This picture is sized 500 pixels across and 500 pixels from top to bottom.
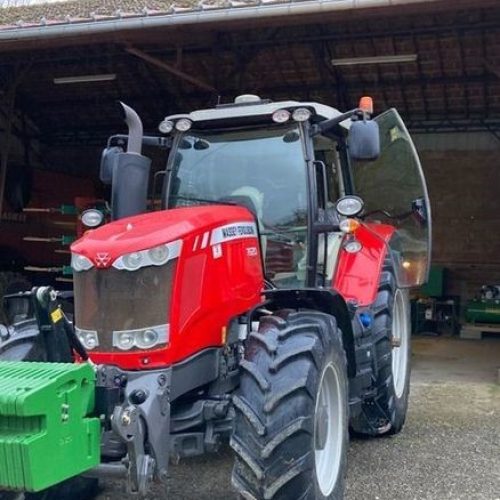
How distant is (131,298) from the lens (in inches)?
121

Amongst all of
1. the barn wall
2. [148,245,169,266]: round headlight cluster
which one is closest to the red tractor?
[148,245,169,266]: round headlight cluster

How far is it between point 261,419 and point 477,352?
7704 millimetres

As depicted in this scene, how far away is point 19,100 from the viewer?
44.4 ft

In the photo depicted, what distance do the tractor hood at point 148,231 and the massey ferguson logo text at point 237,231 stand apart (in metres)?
0.03

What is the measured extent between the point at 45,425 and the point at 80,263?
3.11ft

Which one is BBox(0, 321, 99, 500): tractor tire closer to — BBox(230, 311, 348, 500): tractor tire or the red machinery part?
the red machinery part

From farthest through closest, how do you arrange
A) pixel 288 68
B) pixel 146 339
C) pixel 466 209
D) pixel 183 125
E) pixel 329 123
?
pixel 466 209 < pixel 288 68 < pixel 183 125 < pixel 329 123 < pixel 146 339

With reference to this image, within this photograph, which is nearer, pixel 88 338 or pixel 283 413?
pixel 283 413

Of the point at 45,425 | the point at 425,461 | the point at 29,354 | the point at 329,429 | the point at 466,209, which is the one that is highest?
the point at 466,209

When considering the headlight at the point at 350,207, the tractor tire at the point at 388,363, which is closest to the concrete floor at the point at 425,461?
the tractor tire at the point at 388,363

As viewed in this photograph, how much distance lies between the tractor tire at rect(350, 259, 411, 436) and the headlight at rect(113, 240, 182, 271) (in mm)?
1778

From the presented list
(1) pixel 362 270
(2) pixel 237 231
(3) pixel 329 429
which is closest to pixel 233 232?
(2) pixel 237 231

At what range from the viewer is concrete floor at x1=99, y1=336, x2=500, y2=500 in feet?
12.8

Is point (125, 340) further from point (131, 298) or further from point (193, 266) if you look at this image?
point (193, 266)
